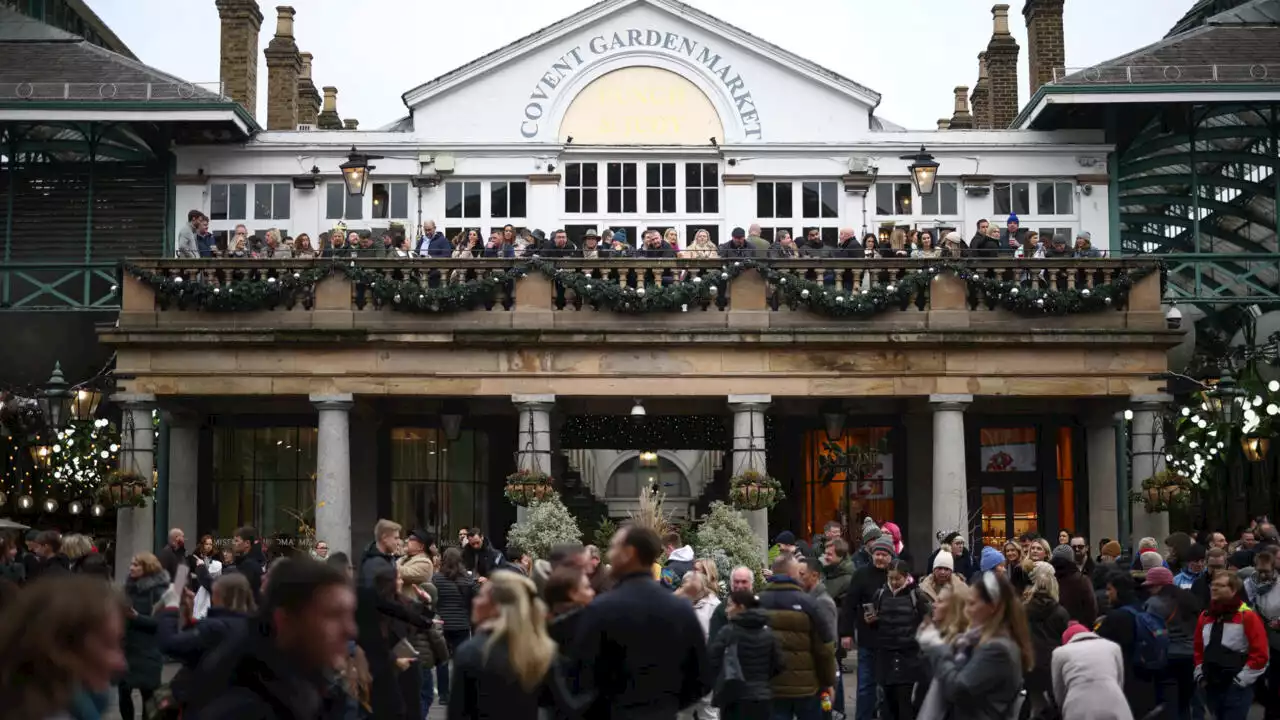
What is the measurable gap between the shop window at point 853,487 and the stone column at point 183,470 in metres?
11.3

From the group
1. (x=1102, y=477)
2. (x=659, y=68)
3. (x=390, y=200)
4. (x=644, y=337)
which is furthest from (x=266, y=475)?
(x=1102, y=477)

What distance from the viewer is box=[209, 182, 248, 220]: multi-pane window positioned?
31.6m

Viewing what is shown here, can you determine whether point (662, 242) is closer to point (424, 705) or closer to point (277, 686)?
point (424, 705)

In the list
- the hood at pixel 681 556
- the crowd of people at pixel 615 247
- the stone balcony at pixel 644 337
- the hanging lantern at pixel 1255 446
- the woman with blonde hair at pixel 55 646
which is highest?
the crowd of people at pixel 615 247

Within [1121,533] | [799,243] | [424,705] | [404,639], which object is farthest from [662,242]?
[404,639]

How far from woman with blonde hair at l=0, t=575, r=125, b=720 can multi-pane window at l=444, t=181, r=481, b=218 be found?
87.9 ft

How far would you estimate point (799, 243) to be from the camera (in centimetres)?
2991

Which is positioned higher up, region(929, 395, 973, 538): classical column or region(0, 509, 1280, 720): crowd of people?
region(929, 395, 973, 538): classical column

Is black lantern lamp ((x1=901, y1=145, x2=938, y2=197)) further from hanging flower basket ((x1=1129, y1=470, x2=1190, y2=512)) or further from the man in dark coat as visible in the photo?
the man in dark coat

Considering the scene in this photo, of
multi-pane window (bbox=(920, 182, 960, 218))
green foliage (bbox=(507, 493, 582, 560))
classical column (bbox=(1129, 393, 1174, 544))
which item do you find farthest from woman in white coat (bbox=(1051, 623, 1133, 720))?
multi-pane window (bbox=(920, 182, 960, 218))

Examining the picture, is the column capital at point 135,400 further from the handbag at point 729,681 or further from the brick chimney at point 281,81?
the handbag at point 729,681

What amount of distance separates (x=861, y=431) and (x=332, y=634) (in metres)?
26.1

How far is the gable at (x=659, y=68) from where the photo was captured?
3122cm

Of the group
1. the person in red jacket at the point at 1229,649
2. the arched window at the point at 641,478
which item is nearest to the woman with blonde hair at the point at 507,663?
the person in red jacket at the point at 1229,649
